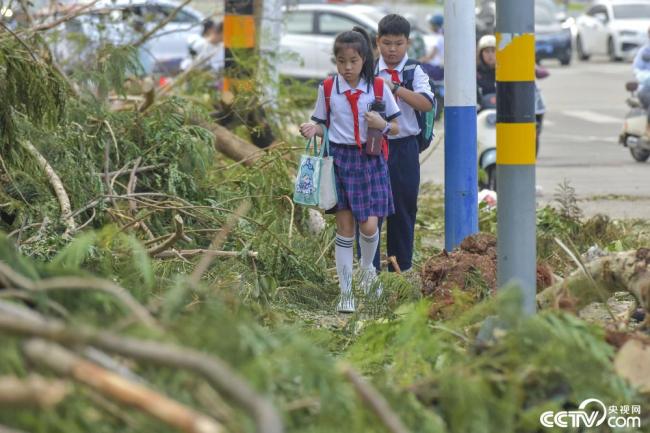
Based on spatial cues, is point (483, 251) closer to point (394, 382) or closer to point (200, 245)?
point (200, 245)

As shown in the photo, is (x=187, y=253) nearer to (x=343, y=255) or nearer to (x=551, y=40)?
(x=343, y=255)

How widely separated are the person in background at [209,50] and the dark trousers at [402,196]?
3.84 m

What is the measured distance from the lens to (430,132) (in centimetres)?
716

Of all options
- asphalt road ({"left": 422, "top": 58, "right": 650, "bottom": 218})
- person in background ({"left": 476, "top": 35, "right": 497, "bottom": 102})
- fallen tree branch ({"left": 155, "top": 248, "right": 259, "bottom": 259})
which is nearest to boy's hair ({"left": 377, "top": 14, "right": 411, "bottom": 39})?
fallen tree branch ({"left": 155, "top": 248, "right": 259, "bottom": 259})

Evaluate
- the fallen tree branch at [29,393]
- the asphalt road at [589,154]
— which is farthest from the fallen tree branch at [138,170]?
the fallen tree branch at [29,393]

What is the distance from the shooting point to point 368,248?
6.74 metres

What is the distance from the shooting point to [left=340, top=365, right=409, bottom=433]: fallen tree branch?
119 inches

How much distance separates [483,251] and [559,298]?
1.89m

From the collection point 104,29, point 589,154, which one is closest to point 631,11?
point 589,154

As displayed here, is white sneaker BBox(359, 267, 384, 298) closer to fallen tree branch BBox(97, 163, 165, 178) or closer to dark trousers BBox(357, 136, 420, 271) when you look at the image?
dark trousers BBox(357, 136, 420, 271)

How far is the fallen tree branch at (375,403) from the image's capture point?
9.94 ft

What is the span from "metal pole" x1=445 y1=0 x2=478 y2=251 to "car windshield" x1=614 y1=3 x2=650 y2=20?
27.4m

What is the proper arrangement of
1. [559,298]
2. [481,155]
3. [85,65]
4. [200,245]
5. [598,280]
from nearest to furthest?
[559,298]
[598,280]
[200,245]
[85,65]
[481,155]

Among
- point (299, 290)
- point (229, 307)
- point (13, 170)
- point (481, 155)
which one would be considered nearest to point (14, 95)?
point (13, 170)
